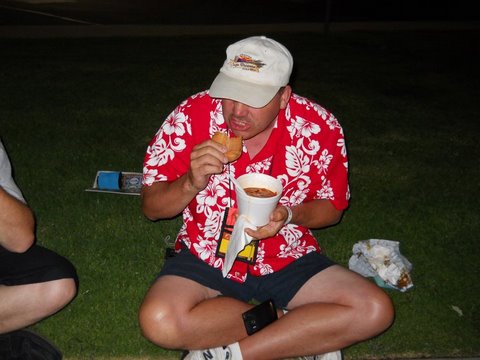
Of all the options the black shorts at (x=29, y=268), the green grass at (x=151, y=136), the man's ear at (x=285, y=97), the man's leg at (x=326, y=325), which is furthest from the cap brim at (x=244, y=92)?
the green grass at (x=151, y=136)

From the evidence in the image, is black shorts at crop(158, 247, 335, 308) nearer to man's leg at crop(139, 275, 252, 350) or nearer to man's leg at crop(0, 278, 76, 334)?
man's leg at crop(139, 275, 252, 350)

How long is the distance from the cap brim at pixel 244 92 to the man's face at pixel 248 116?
58 mm

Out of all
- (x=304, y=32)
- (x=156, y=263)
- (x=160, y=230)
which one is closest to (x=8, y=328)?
(x=156, y=263)

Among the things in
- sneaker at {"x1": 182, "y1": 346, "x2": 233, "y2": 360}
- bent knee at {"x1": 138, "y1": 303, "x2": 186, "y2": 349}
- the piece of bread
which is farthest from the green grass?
the piece of bread

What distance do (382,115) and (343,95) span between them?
3.01 ft

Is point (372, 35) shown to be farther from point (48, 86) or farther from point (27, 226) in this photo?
point (27, 226)

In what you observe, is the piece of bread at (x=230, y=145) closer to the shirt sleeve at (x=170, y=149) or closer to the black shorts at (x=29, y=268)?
the shirt sleeve at (x=170, y=149)

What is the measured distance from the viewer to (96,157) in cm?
556

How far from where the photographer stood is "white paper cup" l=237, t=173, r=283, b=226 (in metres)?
2.53

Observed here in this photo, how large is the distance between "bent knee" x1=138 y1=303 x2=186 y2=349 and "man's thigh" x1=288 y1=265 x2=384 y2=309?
65cm

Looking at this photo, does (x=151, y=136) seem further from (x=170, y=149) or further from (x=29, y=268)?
(x=29, y=268)

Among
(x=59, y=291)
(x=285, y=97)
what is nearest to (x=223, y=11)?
(x=285, y=97)

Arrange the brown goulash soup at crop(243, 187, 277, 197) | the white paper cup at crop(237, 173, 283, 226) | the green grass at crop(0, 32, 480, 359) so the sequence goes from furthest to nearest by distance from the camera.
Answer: the green grass at crop(0, 32, 480, 359), the brown goulash soup at crop(243, 187, 277, 197), the white paper cup at crop(237, 173, 283, 226)

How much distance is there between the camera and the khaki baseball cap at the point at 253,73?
2.73m
